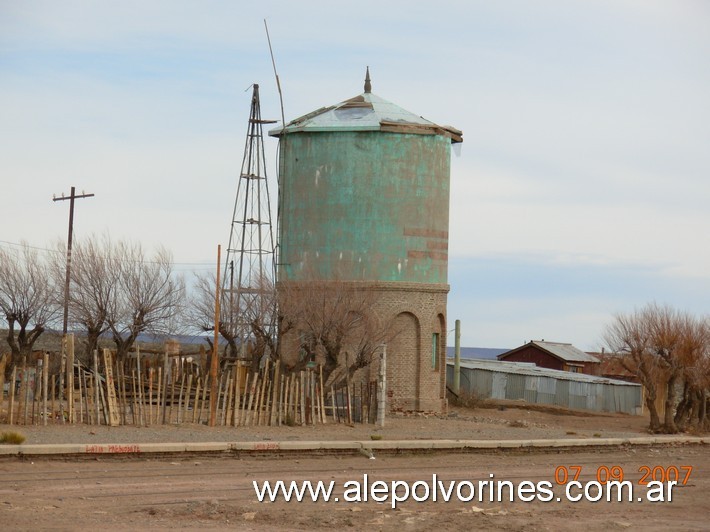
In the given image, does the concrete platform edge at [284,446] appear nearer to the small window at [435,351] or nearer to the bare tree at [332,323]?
the bare tree at [332,323]

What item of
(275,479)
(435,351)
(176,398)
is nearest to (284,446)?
(275,479)

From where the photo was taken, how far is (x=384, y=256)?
3844cm

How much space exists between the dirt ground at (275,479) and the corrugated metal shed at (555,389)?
23691mm

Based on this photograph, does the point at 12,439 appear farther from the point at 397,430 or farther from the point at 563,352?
the point at 563,352

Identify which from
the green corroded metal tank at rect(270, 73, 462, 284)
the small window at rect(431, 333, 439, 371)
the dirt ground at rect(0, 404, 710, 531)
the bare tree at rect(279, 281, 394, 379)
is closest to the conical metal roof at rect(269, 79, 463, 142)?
the green corroded metal tank at rect(270, 73, 462, 284)

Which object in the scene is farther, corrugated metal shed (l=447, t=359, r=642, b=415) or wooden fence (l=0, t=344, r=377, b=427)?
corrugated metal shed (l=447, t=359, r=642, b=415)

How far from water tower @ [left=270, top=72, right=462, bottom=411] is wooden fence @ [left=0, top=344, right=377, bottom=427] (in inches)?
220

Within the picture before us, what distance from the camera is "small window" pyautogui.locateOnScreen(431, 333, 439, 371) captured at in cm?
3978

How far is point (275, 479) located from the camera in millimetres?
19188

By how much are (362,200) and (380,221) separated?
3.14 ft

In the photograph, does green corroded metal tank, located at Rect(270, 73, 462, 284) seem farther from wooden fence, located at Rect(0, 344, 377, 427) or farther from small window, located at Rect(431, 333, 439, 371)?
wooden fence, located at Rect(0, 344, 377, 427)

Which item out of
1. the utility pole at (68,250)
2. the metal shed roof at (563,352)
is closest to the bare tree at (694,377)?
the utility pole at (68,250)

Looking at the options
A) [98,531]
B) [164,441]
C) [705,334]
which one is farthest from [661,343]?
[98,531]

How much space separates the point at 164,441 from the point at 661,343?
2092 cm
